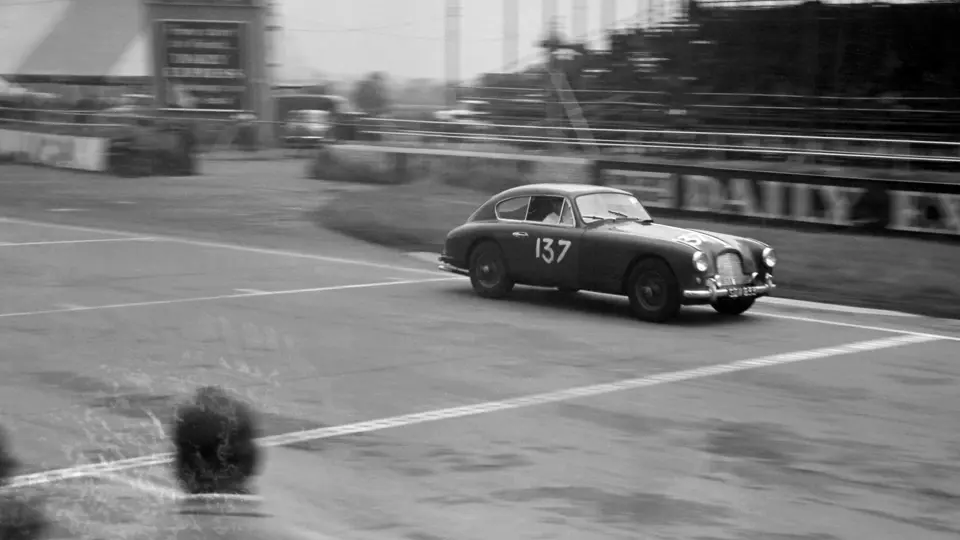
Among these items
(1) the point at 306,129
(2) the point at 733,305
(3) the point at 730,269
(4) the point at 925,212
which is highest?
(1) the point at 306,129

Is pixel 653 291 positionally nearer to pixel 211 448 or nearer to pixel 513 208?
pixel 513 208

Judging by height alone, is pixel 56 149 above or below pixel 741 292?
above

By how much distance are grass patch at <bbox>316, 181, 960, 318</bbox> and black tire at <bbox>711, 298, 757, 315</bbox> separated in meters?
1.72

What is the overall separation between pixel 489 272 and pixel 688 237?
240 cm

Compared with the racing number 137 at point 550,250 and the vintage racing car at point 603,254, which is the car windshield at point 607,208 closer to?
the vintage racing car at point 603,254

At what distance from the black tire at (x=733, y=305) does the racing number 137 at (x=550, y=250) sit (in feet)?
5.15

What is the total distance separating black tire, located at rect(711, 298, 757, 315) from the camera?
→ 1246cm

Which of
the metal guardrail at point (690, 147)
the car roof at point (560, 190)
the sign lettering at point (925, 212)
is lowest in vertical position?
the sign lettering at point (925, 212)

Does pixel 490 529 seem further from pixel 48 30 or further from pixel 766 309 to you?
pixel 48 30

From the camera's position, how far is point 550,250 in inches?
511

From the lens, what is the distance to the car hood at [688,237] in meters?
12.1

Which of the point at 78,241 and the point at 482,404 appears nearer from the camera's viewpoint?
the point at 482,404

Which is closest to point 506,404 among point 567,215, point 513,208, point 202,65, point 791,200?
point 567,215

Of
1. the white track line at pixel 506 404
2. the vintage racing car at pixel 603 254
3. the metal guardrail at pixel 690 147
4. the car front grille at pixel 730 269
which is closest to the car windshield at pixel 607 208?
the vintage racing car at pixel 603 254
